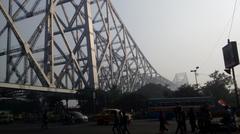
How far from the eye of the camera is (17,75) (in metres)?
59.5

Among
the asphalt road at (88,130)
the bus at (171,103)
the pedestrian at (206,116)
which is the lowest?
the asphalt road at (88,130)

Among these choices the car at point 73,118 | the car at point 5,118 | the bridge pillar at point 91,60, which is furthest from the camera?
the bridge pillar at point 91,60

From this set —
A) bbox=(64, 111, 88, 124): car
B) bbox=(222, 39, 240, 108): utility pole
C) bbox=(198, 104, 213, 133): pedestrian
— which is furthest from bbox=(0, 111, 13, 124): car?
bbox=(198, 104, 213, 133): pedestrian

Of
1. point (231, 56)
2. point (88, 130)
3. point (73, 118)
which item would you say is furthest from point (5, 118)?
point (231, 56)

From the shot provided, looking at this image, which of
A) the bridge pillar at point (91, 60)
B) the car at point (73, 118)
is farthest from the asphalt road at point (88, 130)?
the bridge pillar at point (91, 60)

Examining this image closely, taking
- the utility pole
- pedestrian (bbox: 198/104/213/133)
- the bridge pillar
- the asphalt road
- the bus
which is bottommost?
the asphalt road

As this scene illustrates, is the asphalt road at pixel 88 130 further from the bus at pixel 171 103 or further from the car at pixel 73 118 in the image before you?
the bus at pixel 171 103

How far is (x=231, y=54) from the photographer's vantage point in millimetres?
23375

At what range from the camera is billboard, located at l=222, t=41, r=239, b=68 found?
2298cm

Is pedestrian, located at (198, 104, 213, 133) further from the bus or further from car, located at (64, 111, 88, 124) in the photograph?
the bus

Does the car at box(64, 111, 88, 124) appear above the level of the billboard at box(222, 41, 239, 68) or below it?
below

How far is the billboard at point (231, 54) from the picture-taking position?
75.4 ft

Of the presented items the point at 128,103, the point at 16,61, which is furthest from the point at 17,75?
the point at 128,103

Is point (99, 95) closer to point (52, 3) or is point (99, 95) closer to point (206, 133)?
point (52, 3)
